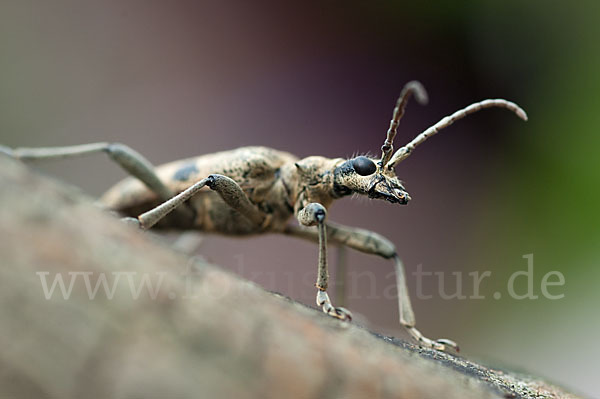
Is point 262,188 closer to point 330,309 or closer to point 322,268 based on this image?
point 322,268

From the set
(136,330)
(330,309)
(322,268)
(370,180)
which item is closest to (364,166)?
(370,180)

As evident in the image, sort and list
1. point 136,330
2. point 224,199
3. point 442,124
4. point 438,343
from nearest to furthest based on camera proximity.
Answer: point 136,330 < point 438,343 < point 442,124 < point 224,199

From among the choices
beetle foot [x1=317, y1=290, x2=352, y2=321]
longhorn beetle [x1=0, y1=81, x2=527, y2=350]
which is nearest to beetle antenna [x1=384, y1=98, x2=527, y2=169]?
longhorn beetle [x1=0, y1=81, x2=527, y2=350]

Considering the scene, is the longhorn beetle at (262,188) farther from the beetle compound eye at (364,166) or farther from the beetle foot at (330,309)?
the beetle foot at (330,309)

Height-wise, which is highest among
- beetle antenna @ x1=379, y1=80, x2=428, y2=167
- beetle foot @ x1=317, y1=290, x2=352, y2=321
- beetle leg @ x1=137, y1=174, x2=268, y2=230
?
beetle antenna @ x1=379, y1=80, x2=428, y2=167

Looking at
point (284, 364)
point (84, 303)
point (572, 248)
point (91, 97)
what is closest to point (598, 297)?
point (572, 248)

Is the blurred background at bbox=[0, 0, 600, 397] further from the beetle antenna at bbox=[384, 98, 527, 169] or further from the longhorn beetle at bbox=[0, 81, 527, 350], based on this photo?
the beetle antenna at bbox=[384, 98, 527, 169]

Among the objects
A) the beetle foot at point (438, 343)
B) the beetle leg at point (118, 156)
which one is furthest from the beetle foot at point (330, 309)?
the beetle leg at point (118, 156)
